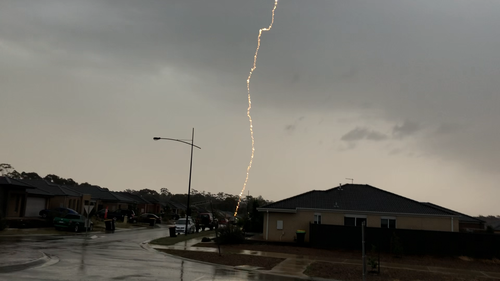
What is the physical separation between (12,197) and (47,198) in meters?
7.80

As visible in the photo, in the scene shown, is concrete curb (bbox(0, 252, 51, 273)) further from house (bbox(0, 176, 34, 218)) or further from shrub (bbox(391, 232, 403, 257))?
house (bbox(0, 176, 34, 218))

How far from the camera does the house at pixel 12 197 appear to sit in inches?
1609

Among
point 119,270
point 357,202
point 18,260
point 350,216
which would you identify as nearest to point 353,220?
point 350,216

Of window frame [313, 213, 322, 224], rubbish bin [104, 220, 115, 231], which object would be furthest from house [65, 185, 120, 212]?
window frame [313, 213, 322, 224]

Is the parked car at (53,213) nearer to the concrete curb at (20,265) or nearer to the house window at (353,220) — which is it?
the house window at (353,220)

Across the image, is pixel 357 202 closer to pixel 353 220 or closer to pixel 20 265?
pixel 353 220

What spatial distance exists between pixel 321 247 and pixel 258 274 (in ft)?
41.3

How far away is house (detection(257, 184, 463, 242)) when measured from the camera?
3070 centimetres

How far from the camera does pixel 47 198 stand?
168 ft

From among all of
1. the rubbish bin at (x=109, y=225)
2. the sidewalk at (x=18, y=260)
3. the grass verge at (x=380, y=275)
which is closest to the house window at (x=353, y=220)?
the grass verge at (x=380, y=275)

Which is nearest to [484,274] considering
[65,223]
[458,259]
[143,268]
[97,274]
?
[458,259]

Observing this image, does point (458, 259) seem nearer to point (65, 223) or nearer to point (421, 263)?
point (421, 263)

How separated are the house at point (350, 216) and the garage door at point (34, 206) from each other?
29.2 m

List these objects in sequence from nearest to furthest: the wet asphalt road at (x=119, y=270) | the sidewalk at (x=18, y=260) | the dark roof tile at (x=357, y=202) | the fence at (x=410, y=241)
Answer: the wet asphalt road at (x=119, y=270) → the sidewalk at (x=18, y=260) → the fence at (x=410, y=241) → the dark roof tile at (x=357, y=202)
